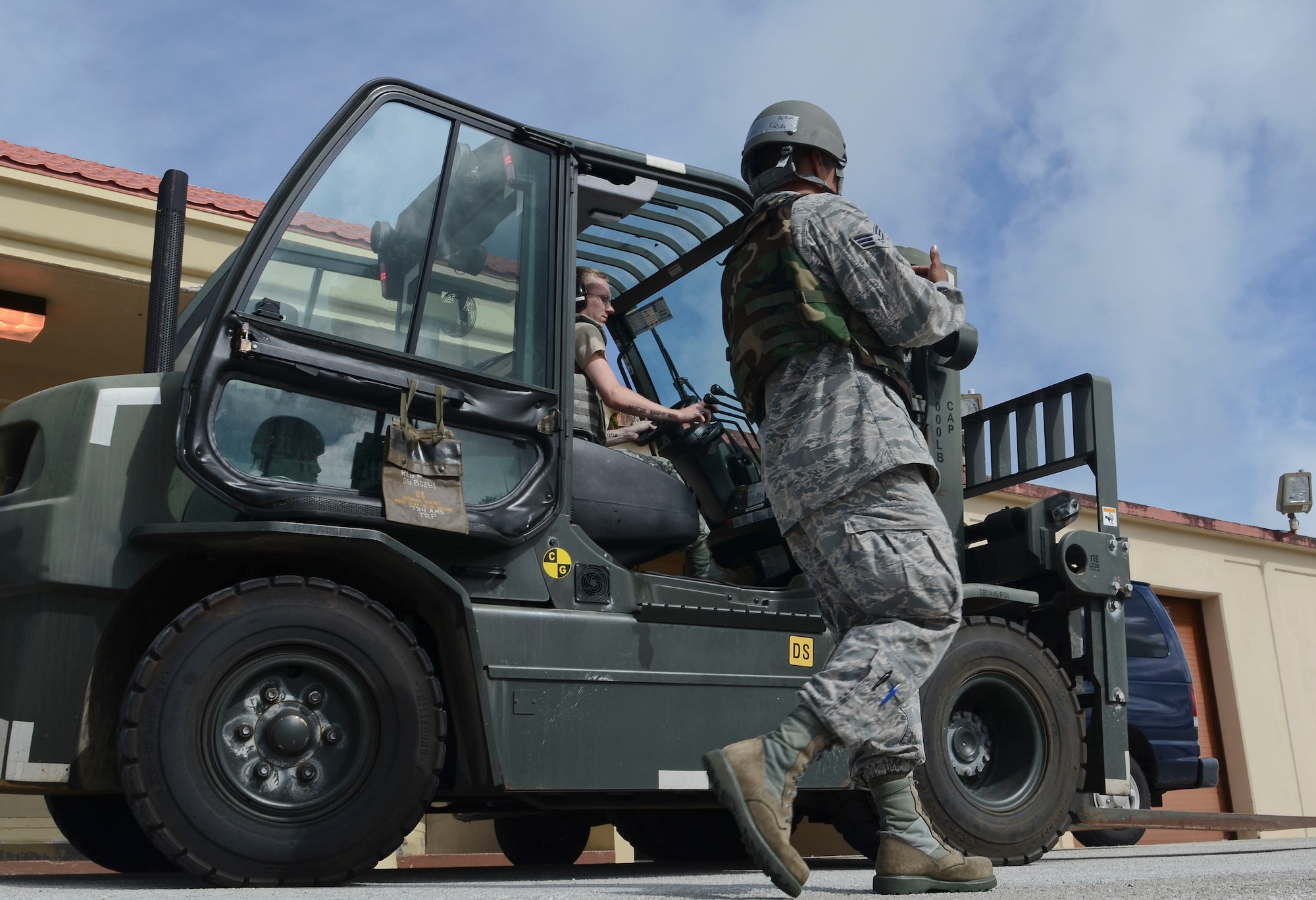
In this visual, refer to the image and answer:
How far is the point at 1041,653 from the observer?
→ 4699 millimetres

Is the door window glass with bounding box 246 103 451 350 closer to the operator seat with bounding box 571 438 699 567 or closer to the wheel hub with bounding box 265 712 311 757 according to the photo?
the operator seat with bounding box 571 438 699 567

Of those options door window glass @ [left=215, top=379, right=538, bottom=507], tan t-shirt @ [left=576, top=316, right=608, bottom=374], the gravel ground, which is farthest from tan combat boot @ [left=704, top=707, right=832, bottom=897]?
tan t-shirt @ [left=576, top=316, right=608, bottom=374]

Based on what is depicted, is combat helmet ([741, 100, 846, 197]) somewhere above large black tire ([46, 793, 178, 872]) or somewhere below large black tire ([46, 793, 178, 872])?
above

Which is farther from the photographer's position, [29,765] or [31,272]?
[31,272]

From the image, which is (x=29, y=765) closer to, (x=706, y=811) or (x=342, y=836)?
(x=342, y=836)

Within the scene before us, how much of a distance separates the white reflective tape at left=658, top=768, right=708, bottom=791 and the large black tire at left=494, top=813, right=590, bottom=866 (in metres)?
2.18

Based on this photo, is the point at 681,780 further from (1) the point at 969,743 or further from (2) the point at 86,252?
(2) the point at 86,252

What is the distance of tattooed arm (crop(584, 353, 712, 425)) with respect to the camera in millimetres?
4434

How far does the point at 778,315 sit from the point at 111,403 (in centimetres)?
182

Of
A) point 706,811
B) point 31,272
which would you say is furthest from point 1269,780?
point 31,272

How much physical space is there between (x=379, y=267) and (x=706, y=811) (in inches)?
124

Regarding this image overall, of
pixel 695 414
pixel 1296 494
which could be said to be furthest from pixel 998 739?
pixel 1296 494

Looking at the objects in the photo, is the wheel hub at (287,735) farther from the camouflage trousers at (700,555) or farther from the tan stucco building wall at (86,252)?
the tan stucco building wall at (86,252)

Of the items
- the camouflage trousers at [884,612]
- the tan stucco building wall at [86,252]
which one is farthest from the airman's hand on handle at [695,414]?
the tan stucco building wall at [86,252]
